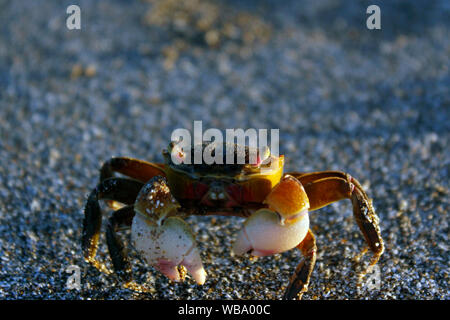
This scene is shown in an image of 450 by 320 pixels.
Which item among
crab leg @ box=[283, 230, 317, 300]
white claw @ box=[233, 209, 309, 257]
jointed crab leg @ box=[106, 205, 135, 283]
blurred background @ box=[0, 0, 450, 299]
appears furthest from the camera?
blurred background @ box=[0, 0, 450, 299]

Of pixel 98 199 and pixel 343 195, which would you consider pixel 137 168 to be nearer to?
pixel 98 199

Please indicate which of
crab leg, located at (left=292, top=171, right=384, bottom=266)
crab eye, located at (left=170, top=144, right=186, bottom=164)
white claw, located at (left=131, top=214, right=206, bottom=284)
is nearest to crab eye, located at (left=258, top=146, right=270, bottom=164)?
crab leg, located at (left=292, top=171, right=384, bottom=266)

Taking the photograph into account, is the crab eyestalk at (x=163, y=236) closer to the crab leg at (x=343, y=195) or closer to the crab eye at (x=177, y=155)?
the crab eye at (x=177, y=155)

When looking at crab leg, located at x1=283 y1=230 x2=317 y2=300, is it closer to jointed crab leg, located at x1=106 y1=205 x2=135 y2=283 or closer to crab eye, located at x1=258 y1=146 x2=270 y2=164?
crab eye, located at x1=258 y1=146 x2=270 y2=164

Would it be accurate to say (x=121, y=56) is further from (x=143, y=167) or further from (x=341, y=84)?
(x=143, y=167)

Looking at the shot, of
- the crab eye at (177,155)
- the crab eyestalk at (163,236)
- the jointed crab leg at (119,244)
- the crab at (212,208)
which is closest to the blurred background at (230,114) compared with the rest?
the jointed crab leg at (119,244)

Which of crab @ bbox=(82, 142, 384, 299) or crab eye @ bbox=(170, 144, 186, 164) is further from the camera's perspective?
crab eye @ bbox=(170, 144, 186, 164)
